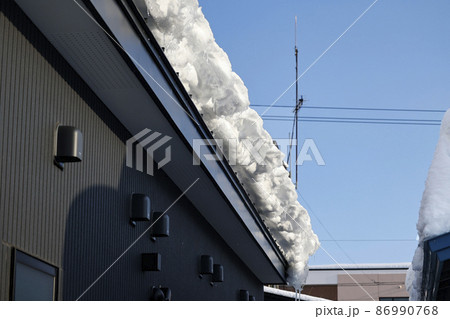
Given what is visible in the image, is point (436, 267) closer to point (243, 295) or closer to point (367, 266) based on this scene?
point (243, 295)

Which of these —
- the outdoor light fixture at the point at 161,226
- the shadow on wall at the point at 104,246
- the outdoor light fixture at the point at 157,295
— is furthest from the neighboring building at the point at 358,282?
the shadow on wall at the point at 104,246

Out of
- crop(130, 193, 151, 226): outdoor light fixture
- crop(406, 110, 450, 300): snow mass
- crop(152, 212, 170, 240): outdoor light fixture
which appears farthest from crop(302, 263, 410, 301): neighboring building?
crop(130, 193, 151, 226): outdoor light fixture

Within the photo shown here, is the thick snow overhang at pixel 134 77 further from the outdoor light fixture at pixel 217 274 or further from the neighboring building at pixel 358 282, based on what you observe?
the neighboring building at pixel 358 282

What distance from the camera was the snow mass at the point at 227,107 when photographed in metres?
8.57

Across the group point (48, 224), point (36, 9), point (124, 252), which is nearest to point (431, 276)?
point (124, 252)

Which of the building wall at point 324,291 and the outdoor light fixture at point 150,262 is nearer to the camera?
the outdoor light fixture at point 150,262

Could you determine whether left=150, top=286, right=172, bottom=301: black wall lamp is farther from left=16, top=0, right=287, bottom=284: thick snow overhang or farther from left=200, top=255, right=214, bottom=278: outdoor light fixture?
left=200, top=255, right=214, bottom=278: outdoor light fixture

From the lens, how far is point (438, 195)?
25.5ft

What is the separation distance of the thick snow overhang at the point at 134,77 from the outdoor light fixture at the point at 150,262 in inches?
44.7

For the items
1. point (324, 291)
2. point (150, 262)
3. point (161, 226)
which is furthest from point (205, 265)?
point (324, 291)

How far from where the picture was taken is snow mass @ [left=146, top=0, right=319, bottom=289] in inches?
337

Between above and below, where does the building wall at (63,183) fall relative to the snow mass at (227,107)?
below
